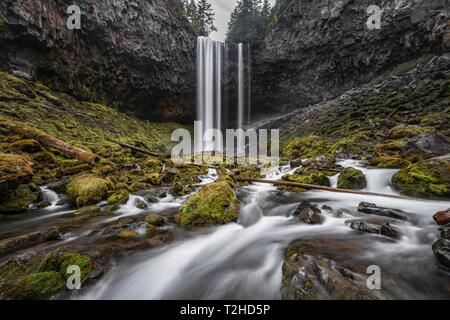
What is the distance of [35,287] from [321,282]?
306 centimetres

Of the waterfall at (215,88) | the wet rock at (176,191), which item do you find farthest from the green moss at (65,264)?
the waterfall at (215,88)

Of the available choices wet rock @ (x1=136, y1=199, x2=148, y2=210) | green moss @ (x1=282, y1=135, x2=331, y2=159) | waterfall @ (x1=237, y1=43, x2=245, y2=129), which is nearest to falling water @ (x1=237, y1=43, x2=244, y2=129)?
waterfall @ (x1=237, y1=43, x2=245, y2=129)

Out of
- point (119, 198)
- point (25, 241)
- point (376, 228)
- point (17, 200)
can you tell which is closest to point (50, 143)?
point (17, 200)

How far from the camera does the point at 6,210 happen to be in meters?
5.54

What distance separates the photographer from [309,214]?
4.78 m

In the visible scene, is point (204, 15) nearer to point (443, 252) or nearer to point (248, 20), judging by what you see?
point (248, 20)

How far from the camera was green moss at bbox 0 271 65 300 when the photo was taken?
A: 2.32 meters

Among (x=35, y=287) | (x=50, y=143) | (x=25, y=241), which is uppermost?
(x=50, y=143)

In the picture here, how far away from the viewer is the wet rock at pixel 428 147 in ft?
25.0

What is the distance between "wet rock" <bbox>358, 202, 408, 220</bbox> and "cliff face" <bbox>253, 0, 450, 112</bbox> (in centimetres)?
1914

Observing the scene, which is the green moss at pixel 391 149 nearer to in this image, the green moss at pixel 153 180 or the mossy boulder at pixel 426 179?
the mossy boulder at pixel 426 179
